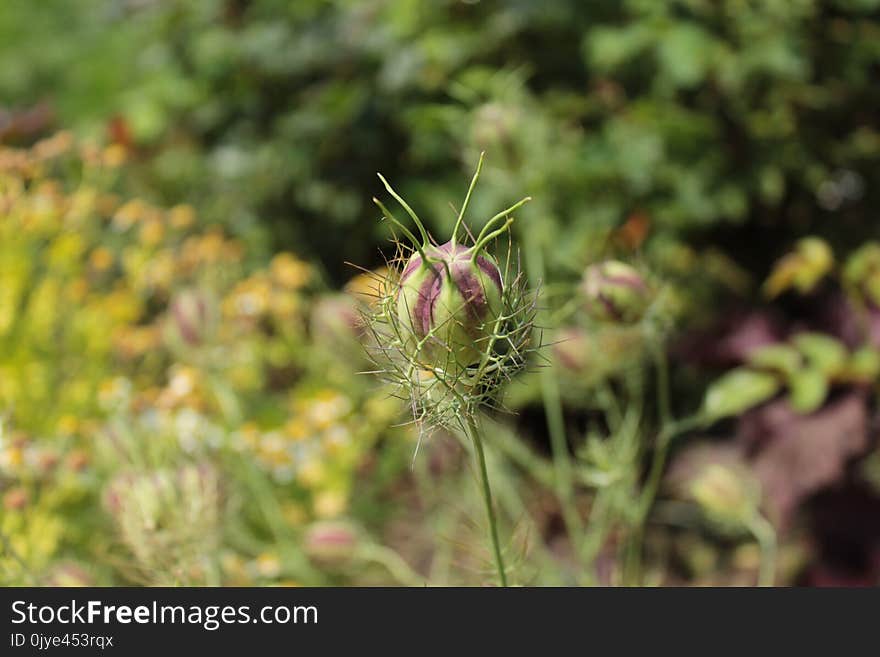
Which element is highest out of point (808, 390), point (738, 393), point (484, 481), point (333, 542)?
point (808, 390)

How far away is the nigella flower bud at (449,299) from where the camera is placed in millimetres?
445

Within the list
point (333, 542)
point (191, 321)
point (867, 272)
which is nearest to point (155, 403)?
point (191, 321)

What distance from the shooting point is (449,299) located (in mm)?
444

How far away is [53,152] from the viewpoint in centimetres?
173

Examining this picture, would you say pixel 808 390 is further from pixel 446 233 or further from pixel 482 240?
pixel 482 240

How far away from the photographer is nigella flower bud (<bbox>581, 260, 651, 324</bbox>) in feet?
2.35

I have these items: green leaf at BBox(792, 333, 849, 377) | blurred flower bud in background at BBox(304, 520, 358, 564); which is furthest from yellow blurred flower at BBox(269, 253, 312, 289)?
green leaf at BBox(792, 333, 849, 377)

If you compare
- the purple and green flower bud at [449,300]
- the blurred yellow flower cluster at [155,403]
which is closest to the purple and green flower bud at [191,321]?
the blurred yellow flower cluster at [155,403]

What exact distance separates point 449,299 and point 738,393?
0.65 meters
